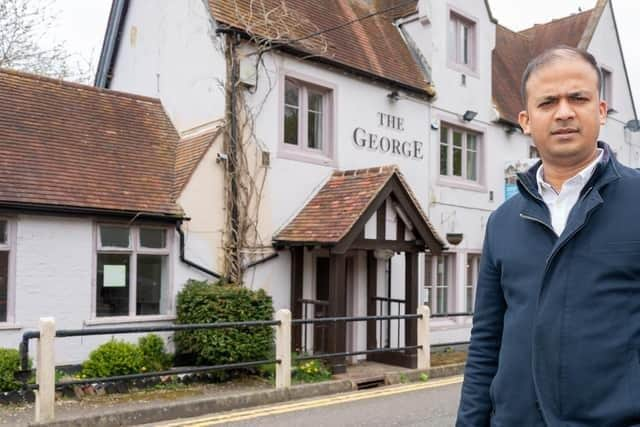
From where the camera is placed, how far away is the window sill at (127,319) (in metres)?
9.54

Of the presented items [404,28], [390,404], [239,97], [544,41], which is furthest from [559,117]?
[544,41]

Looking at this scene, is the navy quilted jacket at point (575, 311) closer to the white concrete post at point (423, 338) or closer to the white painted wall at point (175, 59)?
the white concrete post at point (423, 338)

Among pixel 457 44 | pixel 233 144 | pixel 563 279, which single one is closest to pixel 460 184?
pixel 457 44

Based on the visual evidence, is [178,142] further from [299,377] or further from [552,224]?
[552,224]

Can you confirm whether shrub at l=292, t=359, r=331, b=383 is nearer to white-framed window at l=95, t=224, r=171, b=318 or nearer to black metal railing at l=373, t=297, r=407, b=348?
white-framed window at l=95, t=224, r=171, b=318

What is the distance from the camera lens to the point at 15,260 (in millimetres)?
8891

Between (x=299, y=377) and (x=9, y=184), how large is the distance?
5.16 meters

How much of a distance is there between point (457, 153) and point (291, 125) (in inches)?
201

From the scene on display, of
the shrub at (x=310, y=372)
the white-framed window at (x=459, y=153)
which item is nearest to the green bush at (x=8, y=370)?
the shrub at (x=310, y=372)

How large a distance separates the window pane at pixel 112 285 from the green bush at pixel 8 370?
1727 millimetres

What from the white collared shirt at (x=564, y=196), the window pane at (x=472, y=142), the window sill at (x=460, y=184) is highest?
the window pane at (x=472, y=142)

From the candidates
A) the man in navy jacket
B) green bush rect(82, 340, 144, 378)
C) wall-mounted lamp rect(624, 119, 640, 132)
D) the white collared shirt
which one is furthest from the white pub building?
the white collared shirt

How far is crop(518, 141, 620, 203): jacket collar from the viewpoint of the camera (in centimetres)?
191

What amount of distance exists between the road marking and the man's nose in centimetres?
630
